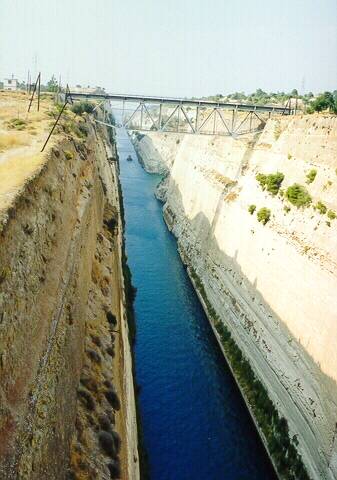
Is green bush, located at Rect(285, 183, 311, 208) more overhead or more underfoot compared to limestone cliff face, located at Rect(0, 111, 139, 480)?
more overhead

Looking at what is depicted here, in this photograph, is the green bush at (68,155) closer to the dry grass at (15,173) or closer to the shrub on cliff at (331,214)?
the dry grass at (15,173)

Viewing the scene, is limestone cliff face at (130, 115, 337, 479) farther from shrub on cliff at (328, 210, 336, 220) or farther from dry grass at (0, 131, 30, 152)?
dry grass at (0, 131, 30, 152)

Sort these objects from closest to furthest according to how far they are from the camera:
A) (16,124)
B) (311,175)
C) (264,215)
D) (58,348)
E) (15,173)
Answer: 1. (58,348)
2. (15,173)
3. (311,175)
4. (264,215)
5. (16,124)

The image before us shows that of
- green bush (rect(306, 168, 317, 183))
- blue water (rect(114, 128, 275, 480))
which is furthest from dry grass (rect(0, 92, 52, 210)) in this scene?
green bush (rect(306, 168, 317, 183))

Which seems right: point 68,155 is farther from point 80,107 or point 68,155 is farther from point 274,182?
point 80,107

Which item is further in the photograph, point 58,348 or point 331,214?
point 331,214

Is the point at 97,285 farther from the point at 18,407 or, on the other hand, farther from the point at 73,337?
the point at 18,407

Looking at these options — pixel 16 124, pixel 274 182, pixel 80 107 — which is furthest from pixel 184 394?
pixel 80 107
